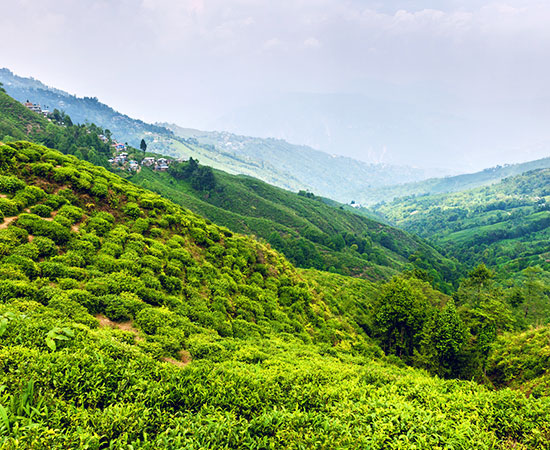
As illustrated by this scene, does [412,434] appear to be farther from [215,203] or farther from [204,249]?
[215,203]

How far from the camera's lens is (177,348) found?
13.6 metres

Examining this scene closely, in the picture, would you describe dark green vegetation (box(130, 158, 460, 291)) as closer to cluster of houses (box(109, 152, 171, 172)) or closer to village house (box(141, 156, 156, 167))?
cluster of houses (box(109, 152, 171, 172))

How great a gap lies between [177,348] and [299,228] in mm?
136166

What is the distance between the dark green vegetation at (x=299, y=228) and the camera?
115 m

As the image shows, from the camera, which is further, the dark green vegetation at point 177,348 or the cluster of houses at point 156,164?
the cluster of houses at point 156,164

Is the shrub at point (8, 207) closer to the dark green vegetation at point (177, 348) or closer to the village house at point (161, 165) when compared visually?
the dark green vegetation at point (177, 348)

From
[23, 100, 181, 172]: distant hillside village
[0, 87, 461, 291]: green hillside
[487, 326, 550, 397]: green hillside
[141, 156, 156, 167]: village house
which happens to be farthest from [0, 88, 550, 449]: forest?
[141, 156, 156, 167]: village house

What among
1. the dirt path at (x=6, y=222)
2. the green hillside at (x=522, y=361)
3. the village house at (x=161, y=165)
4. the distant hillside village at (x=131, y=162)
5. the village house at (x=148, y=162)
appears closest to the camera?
the dirt path at (x=6, y=222)

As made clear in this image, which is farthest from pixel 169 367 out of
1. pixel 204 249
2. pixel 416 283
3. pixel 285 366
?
pixel 416 283

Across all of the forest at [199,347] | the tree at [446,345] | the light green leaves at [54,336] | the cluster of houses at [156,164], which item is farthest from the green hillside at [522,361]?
the cluster of houses at [156,164]

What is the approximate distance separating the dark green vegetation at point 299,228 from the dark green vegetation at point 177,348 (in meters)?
79.9

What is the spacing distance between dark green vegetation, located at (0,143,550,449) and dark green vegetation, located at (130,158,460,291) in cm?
7994

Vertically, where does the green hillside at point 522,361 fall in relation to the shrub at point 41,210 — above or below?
below

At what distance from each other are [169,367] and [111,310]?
617 centimetres
